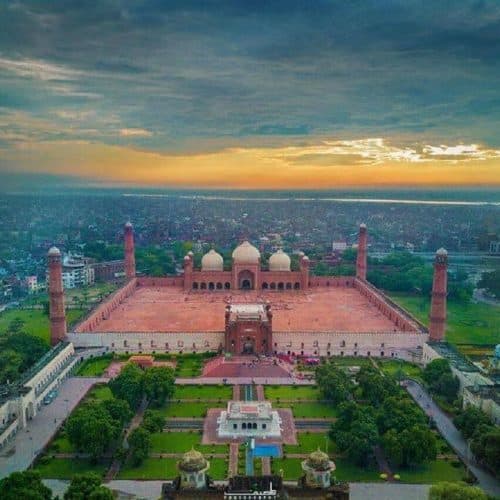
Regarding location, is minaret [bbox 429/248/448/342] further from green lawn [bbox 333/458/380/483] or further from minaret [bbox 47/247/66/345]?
minaret [bbox 47/247/66/345]

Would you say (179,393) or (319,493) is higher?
(319,493)

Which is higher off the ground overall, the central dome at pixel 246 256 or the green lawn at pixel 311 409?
the central dome at pixel 246 256

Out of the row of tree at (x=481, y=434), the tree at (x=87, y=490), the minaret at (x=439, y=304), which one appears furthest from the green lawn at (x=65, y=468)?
the minaret at (x=439, y=304)

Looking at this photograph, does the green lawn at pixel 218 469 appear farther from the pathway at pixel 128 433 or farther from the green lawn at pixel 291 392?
the green lawn at pixel 291 392

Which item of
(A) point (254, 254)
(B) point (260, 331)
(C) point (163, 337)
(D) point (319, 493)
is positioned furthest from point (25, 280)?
(D) point (319, 493)

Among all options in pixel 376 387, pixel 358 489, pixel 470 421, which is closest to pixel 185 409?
pixel 376 387

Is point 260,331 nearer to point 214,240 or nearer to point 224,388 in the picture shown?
point 224,388

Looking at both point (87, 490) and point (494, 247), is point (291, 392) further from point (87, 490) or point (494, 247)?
point (494, 247)
